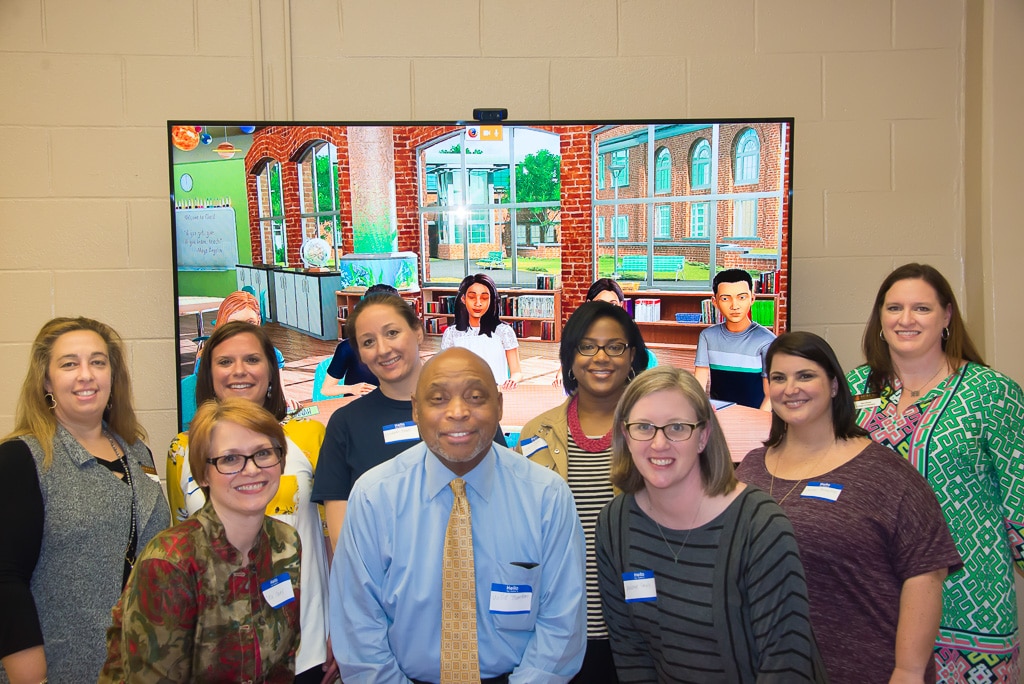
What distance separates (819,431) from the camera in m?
2.14

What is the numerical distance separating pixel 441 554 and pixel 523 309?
158cm

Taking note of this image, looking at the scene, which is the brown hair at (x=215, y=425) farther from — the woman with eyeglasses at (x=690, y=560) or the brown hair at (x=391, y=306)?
the woman with eyeglasses at (x=690, y=560)

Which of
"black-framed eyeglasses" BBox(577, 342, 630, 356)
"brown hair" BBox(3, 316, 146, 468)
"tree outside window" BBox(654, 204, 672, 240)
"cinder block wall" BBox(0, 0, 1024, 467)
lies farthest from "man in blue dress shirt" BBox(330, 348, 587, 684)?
"cinder block wall" BBox(0, 0, 1024, 467)

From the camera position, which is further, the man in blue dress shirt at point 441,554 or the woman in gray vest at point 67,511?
the woman in gray vest at point 67,511

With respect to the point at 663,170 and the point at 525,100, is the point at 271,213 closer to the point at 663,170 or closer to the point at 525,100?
the point at 525,100

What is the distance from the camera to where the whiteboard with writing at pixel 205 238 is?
3203 mm

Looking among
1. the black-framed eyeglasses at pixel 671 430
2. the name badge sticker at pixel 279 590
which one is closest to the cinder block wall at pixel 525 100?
the name badge sticker at pixel 279 590

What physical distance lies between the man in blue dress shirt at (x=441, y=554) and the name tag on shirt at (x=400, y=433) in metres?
0.36

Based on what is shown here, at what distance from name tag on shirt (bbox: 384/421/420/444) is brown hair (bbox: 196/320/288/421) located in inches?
15.5

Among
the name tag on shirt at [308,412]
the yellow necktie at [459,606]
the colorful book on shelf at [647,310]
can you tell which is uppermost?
the colorful book on shelf at [647,310]

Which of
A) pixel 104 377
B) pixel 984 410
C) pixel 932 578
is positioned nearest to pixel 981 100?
pixel 984 410

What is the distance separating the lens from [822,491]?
202cm

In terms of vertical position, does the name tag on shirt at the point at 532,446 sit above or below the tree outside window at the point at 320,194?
below

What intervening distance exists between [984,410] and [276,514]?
6.74 feet
